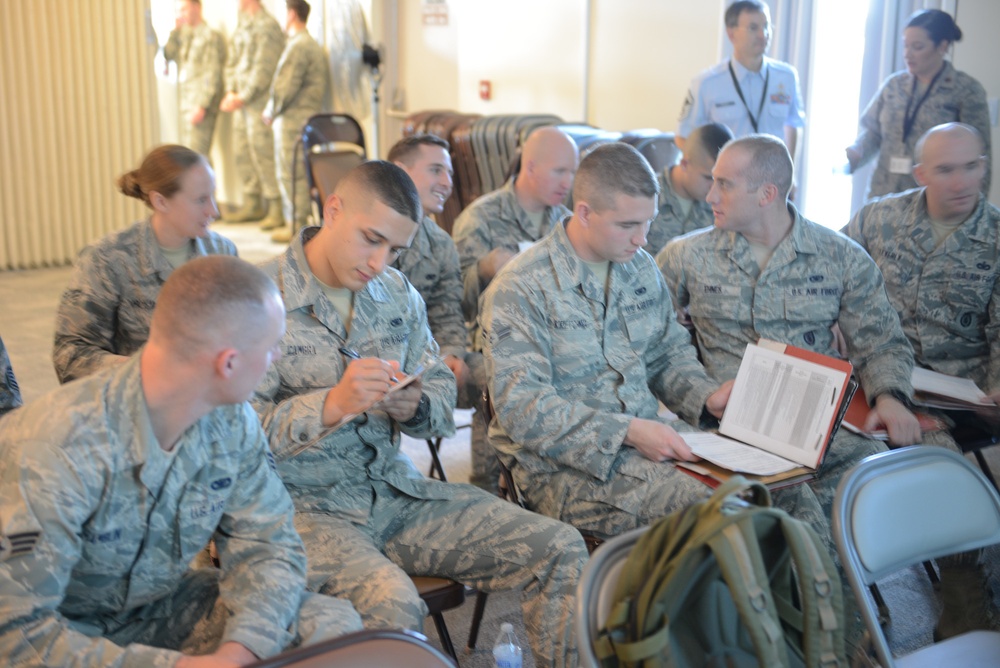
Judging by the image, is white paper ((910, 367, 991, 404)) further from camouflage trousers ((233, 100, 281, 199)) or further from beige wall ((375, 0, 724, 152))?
camouflage trousers ((233, 100, 281, 199))

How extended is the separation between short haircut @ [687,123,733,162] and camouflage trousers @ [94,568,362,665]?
10.0 ft

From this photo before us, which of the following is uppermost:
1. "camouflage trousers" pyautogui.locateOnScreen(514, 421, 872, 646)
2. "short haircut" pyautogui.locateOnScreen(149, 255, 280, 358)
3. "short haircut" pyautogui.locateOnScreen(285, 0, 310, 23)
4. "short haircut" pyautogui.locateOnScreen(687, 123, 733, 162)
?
"short haircut" pyautogui.locateOnScreen(285, 0, 310, 23)

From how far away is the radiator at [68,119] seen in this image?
787 cm

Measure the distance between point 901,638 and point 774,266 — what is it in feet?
3.92

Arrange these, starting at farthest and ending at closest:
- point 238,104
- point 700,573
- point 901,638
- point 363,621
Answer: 1. point 238,104
2. point 901,638
3. point 363,621
4. point 700,573

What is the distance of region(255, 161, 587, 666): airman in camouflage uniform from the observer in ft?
7.13

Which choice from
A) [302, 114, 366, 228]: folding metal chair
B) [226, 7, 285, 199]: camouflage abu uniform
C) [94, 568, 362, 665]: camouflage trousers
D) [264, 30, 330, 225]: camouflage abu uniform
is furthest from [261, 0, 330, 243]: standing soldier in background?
[94, 568, 362, 665]: camouflage trousers

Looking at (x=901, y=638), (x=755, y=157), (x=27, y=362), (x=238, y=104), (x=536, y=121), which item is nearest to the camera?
(x=901, y=638)

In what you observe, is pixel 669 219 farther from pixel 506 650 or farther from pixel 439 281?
pixel 506 650

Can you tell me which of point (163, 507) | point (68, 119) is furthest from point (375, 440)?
point (68, 119)

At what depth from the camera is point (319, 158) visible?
249 inches

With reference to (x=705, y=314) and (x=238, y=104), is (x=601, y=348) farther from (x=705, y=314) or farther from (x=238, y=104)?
(x=238, y=104)

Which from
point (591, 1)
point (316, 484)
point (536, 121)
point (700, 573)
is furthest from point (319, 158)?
point (700, 573)

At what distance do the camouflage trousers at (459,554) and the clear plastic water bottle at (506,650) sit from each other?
1.45 ft
